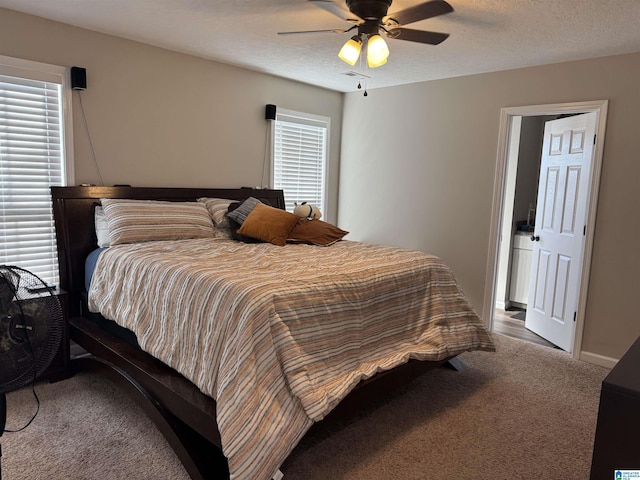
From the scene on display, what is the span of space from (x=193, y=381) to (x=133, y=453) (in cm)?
55

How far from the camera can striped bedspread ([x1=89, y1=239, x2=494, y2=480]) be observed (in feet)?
6.05

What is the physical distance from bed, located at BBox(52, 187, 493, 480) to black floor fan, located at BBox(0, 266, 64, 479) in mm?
592

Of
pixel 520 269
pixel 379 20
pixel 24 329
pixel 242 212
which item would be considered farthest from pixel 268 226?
pixel 520 269

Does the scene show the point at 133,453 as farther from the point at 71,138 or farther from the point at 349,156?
the point at 349,156

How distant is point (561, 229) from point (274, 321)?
10.5 feet

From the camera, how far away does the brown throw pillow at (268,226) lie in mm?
3387

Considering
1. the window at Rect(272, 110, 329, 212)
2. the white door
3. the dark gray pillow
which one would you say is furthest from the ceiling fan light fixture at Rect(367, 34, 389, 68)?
the window at Rect(272, 110, 329, 212)

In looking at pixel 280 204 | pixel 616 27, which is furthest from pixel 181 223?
pixel 616 27

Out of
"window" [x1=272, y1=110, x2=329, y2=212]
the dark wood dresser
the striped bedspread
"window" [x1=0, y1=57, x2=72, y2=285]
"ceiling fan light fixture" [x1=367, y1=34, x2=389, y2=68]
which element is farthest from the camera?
"window" [x1=272, y1=110, x2=329, y2=212]

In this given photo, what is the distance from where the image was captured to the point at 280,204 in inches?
178

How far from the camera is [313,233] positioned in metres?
3.53

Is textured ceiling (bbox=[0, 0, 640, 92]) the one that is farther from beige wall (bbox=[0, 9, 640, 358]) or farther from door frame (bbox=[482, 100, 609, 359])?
door frame (bbox=[482, 100, 609, 359])

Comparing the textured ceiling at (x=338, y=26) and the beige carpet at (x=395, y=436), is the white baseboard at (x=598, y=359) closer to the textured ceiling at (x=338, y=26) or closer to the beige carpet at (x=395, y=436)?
the beige carpet at (x=395, y=436)

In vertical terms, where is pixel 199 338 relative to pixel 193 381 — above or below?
above
